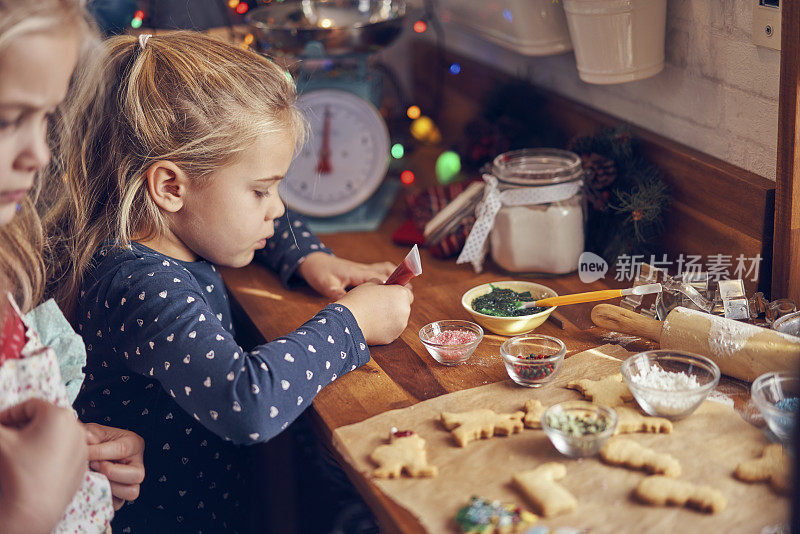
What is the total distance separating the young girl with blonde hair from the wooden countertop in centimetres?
4

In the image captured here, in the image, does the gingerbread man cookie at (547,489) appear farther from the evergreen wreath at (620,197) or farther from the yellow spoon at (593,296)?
the evergreen wreath at (620,197)

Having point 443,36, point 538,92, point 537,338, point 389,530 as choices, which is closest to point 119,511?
point 389,530

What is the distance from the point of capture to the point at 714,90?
57.6 inches

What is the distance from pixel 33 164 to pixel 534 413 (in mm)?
718

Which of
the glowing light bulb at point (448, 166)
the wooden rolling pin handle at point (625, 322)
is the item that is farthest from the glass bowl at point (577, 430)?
the glowing light bulb at point (448, 166)

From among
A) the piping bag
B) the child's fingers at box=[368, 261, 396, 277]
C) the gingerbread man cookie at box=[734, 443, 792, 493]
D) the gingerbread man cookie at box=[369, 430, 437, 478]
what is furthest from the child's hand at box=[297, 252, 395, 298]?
the gingerbread man cookie at box=[734, 443, 792, 493]

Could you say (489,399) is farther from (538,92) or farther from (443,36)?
(443,36)

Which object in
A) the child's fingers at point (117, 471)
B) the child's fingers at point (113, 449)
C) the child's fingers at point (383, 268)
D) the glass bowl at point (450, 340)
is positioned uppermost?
the glass bowl at point (450, 340)

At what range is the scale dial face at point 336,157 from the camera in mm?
1851

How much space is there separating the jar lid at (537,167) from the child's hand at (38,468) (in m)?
0.94

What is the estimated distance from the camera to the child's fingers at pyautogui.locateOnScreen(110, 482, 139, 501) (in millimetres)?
1224

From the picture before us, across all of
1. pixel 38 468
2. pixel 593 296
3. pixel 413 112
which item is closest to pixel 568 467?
pixel 593 296

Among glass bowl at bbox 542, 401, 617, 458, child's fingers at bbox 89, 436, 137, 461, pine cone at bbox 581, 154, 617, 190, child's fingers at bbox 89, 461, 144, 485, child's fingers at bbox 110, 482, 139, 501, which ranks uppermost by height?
pine cone at bbox 581, 154, 617, 190

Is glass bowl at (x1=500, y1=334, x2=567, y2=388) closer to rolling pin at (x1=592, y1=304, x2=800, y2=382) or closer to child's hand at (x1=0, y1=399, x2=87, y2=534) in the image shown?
rolling pin at (x1=592, y1=304, x2=800, y2=382)
